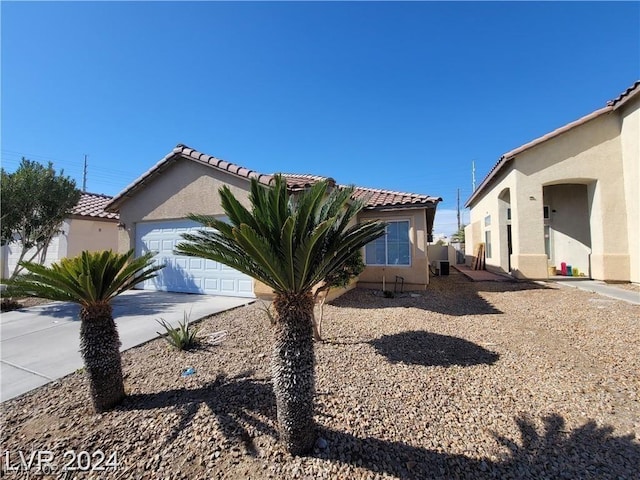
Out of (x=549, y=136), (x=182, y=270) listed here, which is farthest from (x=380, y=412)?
(x=549, y=136)

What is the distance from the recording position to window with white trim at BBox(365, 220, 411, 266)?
40.1ft

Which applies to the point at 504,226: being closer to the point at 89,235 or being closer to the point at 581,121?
the point at 581,121

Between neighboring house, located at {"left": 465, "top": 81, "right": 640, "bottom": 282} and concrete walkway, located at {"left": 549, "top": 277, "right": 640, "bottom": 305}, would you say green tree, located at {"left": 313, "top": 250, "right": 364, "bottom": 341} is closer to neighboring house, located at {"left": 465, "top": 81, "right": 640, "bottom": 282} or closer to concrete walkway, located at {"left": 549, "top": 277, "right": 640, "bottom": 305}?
concrete walkway, located at {"left": 549, "top": 277, "right": 640, "bottom": 305}

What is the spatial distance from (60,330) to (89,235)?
11.0 m

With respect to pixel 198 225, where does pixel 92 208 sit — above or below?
above

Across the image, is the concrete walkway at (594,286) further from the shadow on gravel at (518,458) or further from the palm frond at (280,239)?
the palm frond at (280,239)

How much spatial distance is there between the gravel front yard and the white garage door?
4452mm

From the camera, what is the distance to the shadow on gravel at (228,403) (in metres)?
3.49

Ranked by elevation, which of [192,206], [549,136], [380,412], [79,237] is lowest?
[380,412]

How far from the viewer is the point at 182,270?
12.0m

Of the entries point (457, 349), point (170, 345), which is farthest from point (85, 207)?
point (457, 349)

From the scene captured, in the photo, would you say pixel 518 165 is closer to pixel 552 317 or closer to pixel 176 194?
pixel 552 317

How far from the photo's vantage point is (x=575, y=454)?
314 centimetres

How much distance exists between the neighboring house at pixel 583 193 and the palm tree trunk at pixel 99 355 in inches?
685
